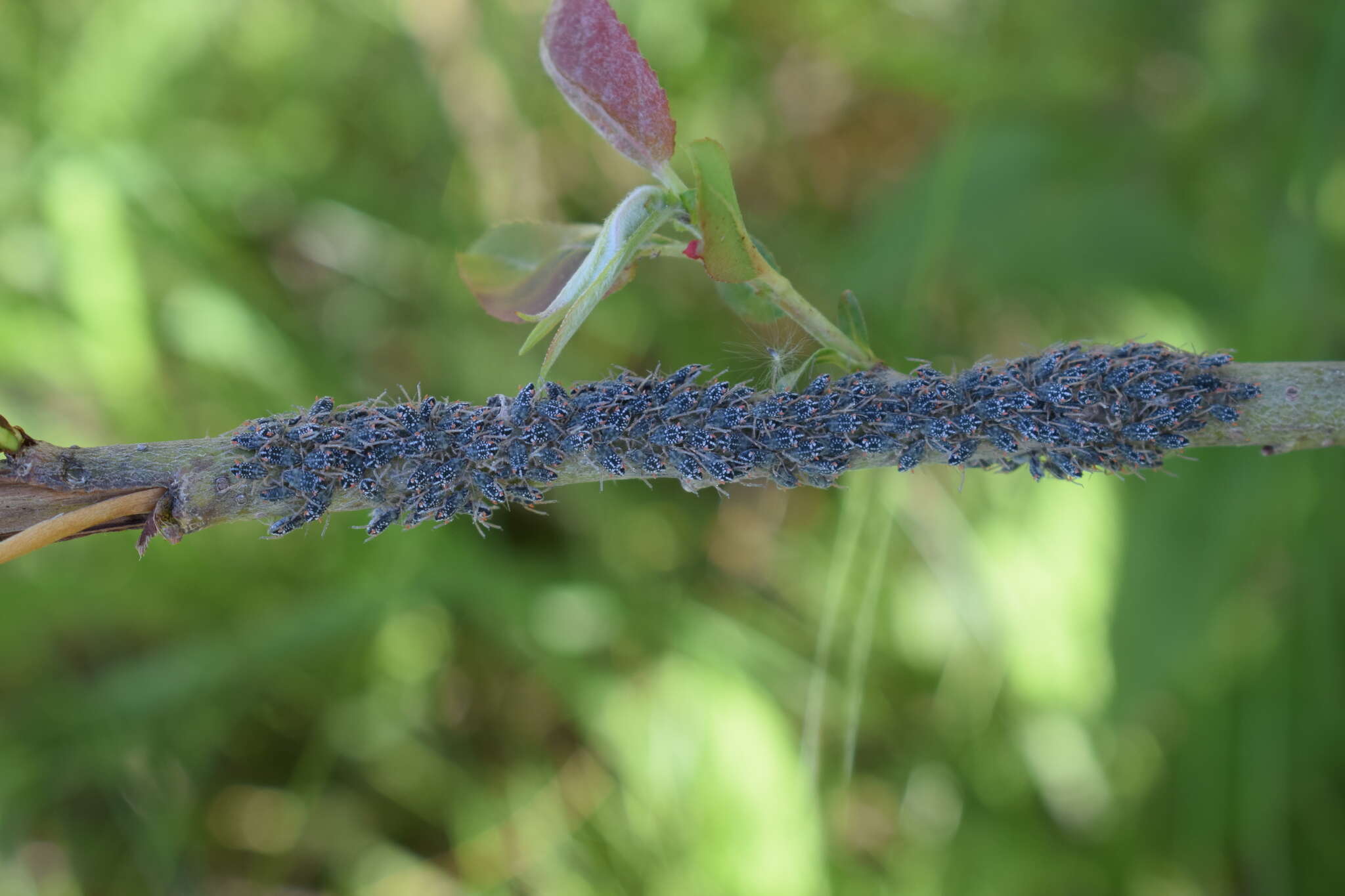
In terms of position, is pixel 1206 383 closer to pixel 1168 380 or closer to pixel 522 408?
pixel 1168 380

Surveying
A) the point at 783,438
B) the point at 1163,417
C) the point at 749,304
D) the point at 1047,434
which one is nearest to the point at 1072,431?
the point at 1047,434

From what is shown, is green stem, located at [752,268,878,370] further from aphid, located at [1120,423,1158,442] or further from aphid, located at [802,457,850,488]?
aphid, located at [1120,423,1158,442]

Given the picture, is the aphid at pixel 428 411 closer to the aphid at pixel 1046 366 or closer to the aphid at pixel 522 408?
the aphid at pixel 522 408

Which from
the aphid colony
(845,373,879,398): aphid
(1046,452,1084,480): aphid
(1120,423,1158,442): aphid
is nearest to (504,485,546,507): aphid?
the aphid colony

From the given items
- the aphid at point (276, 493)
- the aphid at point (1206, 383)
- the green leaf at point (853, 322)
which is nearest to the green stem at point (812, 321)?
the green leaf at point (853, 322)

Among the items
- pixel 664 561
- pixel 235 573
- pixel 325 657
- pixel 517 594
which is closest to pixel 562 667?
pixel 517 594

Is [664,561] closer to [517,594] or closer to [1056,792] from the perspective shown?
[517,594]

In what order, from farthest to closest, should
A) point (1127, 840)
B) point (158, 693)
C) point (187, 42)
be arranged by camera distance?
point (187, 42) → point (1127, 840) → point (158, 693)
